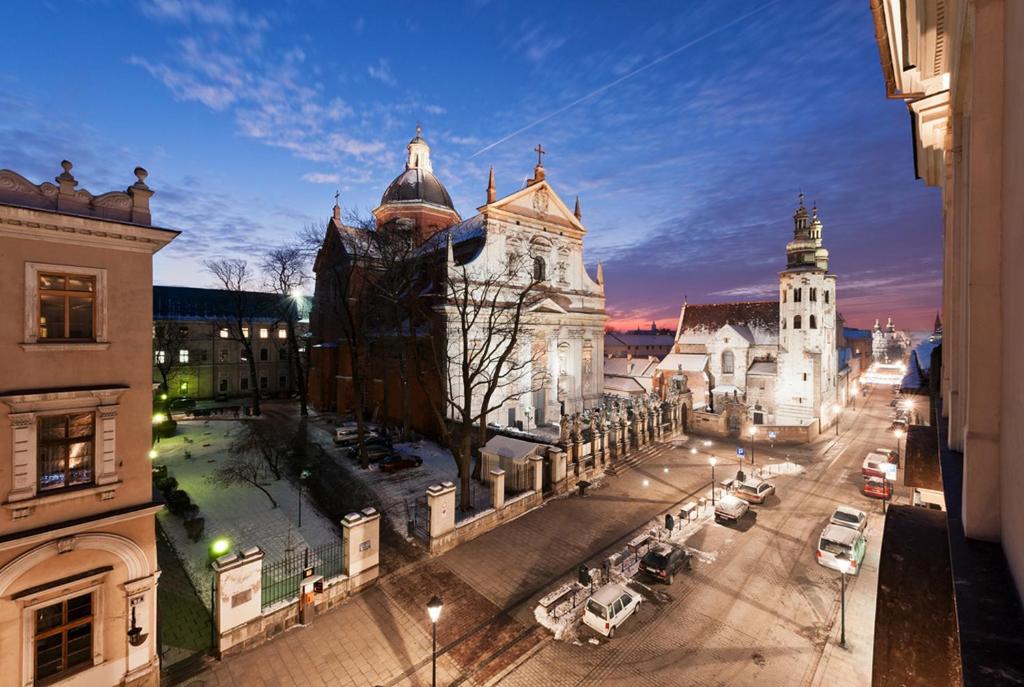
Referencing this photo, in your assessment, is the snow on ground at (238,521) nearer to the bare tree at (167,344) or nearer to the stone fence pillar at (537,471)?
the stone fence pillar at (537,471)

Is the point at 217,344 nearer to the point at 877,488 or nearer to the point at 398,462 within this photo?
the point at 398,462

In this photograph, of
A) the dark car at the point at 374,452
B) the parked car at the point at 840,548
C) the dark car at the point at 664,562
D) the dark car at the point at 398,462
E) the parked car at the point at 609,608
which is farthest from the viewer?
the dark car at the point at 374,452

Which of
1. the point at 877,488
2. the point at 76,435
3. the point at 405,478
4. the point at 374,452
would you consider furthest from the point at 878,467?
the point at 76,435

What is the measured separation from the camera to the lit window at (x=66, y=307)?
916cm

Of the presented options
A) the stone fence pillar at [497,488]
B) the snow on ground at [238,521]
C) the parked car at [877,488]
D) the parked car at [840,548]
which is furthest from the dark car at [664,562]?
the parked car at [877,488]

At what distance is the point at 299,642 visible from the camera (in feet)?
37.8

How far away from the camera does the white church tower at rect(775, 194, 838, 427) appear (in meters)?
40.0

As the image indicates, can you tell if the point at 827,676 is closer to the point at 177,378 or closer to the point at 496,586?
the point at 496,586

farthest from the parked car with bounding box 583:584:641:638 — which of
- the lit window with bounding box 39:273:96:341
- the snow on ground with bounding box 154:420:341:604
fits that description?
the lit window with bounding box 39:273:96:341

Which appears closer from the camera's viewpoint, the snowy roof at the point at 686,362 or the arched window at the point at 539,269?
the arched window at the point at 539,269

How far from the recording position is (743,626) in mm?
12305

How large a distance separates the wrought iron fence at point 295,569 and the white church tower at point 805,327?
39575mm

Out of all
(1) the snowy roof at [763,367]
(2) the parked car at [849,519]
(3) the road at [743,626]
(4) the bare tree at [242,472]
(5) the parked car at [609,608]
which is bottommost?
(3) the road at [743,626]

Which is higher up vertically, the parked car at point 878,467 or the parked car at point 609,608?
the parked car at point 878,467
